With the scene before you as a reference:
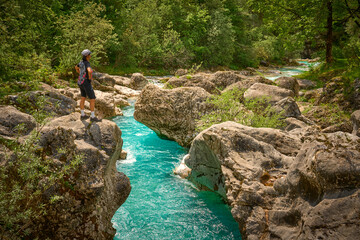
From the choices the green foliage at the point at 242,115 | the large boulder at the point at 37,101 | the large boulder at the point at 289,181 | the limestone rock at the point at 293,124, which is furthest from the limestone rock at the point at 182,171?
the large boulder at the point at 37,101

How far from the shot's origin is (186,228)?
22.6ft

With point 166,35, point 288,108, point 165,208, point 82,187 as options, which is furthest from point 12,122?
point 166,35

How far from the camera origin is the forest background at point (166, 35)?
1502cm

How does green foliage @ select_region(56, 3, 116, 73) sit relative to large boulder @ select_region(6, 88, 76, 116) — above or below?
above

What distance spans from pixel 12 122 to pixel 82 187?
215 centimetres

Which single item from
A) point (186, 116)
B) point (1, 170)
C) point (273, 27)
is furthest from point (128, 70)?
point (1, 170)

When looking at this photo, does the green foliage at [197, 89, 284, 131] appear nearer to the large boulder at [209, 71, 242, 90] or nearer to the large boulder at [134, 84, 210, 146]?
the large boulder at [134, 84, 210, 146]

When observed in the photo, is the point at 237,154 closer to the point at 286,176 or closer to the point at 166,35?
the point at 286,176

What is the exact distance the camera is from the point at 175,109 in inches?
468

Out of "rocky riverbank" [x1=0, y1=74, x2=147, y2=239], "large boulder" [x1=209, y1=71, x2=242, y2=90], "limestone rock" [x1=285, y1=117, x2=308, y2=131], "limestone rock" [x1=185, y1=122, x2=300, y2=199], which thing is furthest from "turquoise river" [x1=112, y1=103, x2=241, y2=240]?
"large boulder" [x1=209, y1=71, x2=242, y2=90]

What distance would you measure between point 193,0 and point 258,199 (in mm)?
47661

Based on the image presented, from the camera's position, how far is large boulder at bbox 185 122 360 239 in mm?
4047

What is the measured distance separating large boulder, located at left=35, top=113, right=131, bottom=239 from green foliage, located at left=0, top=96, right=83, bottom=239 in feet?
0.46

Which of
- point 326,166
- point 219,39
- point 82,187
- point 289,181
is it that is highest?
point 219,39
